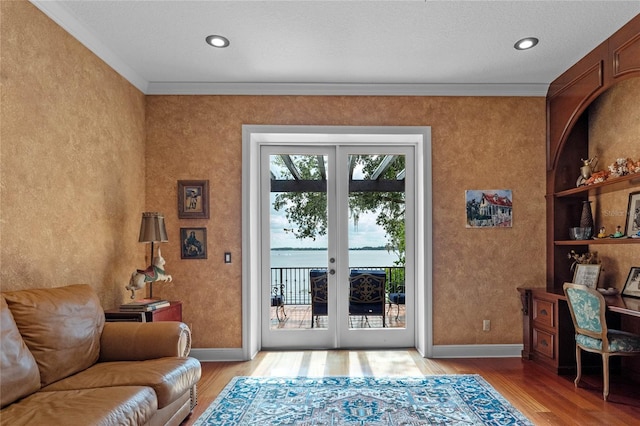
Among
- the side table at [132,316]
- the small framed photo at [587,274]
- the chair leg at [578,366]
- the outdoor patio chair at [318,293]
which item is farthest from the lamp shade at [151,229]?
the small framed photo at [587,274]

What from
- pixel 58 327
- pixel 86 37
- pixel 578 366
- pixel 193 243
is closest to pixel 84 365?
pixel 58 327

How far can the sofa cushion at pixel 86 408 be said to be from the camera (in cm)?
182

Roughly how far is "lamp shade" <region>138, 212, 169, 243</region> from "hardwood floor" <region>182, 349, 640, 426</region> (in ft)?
4.45

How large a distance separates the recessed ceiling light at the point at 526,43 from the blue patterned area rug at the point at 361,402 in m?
2.86

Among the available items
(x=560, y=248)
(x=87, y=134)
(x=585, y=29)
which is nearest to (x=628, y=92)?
(x=585, y=29)

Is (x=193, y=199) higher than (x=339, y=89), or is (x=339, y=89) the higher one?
(x=339, y=89)

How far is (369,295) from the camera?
4676 mm

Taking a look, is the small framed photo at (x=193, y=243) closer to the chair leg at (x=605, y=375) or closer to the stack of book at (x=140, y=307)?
the stack of book at (x=140, y=307)

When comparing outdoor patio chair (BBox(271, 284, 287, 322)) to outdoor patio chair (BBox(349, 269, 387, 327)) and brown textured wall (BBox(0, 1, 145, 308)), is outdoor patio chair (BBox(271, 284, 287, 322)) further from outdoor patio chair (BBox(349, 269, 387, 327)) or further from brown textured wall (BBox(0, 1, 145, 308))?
brown textured wall (BBox(0, 1, 145, 308))

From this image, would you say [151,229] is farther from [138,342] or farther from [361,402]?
[361,402]

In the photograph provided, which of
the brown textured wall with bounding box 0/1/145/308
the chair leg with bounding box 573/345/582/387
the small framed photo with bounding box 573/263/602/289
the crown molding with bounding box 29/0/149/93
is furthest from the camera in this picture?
the small framed photo with bounding box 573/263/602/289

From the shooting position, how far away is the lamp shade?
3652 millimetres

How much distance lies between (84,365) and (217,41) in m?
2.55

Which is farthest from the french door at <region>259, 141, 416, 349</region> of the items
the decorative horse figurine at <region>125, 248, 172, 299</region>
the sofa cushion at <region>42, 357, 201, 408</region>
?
the sofa cushion at <region>42, 357, 201, 408</region>
